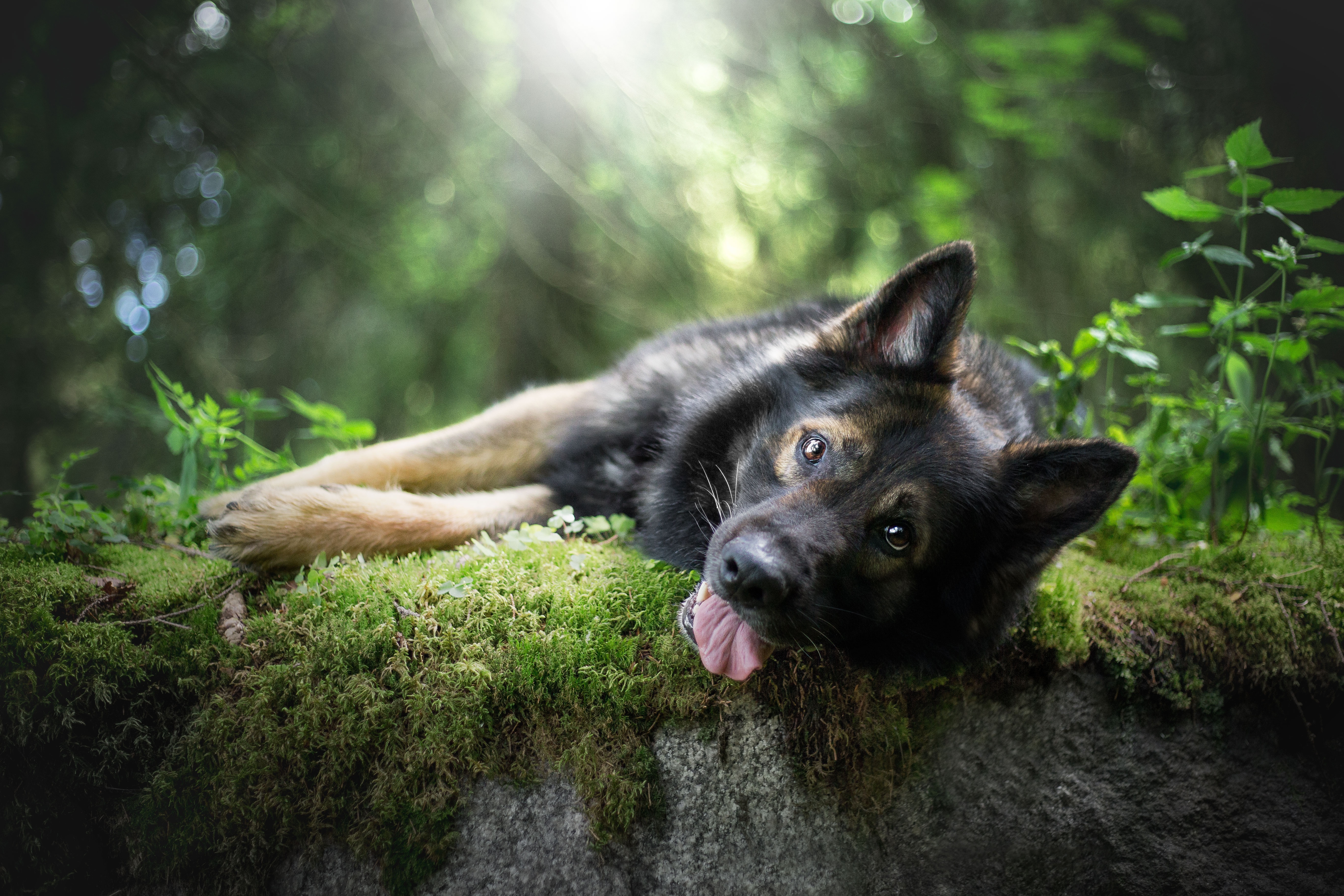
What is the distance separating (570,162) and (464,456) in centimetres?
403

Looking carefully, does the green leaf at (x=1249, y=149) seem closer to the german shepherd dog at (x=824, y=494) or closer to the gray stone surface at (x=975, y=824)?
the german shepherd dog at (x=824, y=494)

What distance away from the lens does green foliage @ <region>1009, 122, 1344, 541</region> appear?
3359mm

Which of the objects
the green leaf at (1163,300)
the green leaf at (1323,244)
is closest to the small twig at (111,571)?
the green leaf at (1163,300)

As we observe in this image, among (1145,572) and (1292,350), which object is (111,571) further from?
(1292,350)

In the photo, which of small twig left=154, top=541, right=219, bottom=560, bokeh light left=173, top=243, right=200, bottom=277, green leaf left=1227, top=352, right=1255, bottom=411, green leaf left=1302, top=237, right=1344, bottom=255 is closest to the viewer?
small twig left=154, top=541, right=219, bottom=560

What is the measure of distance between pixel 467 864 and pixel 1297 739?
348 cm

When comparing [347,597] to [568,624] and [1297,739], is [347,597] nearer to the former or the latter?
[568,624]

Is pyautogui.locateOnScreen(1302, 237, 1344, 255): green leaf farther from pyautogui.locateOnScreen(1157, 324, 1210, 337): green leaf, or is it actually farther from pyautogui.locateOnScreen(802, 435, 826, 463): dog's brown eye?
pyautogui.locateOnScreen(802, 435, 826, 463): dog's brown eye

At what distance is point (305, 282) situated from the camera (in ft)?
26.1

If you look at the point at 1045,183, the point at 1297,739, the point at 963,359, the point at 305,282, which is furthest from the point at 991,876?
the point at 305,282

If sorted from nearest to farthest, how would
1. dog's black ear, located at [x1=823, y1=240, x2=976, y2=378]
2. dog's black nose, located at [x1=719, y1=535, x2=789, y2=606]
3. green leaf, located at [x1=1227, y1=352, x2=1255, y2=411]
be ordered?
dog's black nose, located at [x1=719, y1=535, x2=789, y2=606], dog's black ear, located at [x1=823, y1=240, x2=976, y2=378], green leaf, located at [x1=1227, y1=352, x2=1255, y2=411]

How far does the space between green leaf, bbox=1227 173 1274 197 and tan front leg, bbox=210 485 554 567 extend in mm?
3927

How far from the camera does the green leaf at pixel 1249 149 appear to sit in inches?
130

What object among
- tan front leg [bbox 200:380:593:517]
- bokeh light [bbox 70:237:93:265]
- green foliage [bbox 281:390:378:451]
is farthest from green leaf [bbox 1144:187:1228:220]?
bokeh light [bbox 70:237:93:265]
